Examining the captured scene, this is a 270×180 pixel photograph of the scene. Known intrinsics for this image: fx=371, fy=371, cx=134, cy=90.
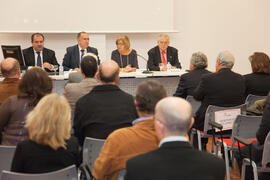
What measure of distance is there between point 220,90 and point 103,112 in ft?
5.19

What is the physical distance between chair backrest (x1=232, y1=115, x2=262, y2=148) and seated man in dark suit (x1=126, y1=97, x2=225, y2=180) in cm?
153

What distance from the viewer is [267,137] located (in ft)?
8.34

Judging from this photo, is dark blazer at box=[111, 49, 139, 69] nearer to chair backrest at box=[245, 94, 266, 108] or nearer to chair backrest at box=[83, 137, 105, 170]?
chair backrest at box=[245, 94, 266, 108]

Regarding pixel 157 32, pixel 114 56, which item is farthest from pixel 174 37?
pixel 114 56

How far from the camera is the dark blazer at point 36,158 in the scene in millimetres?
1931

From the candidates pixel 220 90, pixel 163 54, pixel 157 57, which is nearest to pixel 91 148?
pixel 220 90

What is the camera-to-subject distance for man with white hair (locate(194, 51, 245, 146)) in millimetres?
3678

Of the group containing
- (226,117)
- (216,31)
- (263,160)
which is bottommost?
(263,160)

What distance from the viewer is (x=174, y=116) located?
1.59m

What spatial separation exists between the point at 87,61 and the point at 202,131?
1.36 m

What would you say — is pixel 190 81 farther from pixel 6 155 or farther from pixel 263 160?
pixel 6 155

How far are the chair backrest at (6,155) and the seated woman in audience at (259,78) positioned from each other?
2.85 meters

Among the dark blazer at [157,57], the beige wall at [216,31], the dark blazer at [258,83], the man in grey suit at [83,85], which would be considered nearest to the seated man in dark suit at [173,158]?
the man in grey suit at [83,85]

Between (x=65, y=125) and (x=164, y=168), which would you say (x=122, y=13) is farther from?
(x=164, y=168)
